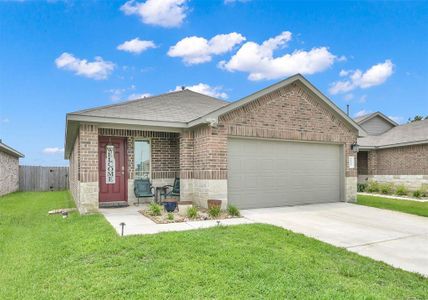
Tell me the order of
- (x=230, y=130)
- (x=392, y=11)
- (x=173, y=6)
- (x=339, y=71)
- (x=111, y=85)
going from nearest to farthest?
1. (x=230, y=130)
2. (x=173, y=6)
3. (x=392, y=11)
4. (x=111, y=85)
5. (x=339, y=71)

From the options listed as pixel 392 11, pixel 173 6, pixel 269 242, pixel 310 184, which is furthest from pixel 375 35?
pixel 269 242

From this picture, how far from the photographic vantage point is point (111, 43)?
48.1 feet

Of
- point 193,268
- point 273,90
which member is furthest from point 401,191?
point 193,268

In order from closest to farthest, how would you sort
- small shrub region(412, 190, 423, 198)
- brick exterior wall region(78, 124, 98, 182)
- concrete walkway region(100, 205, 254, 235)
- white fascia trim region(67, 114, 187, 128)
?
concrete walkway region(100, 205, 254, 235)
white fascia trim region(67, 114, 187, 128)
brick exterior wall region(78, 124, 98, 182)
small shrub region(412, 190, 423, 198)

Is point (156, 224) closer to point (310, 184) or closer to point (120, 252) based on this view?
point (120, 252)

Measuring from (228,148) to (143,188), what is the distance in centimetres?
337

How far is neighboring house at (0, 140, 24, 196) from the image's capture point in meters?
17.0

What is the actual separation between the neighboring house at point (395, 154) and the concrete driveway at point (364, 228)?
25.3 ft

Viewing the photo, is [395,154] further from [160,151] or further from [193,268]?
[193,268]

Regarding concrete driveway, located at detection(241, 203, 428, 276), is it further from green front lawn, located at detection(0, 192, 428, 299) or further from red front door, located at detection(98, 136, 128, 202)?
red front door, located at detection(98, 136, 128, 202)

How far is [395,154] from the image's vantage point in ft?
58.5

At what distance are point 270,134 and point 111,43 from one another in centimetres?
928

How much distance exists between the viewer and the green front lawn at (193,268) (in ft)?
12.0

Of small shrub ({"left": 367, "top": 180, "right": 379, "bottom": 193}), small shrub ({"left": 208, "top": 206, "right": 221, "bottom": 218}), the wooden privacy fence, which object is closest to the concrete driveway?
small shrub ({"left": 208, "top": 206, "right": 221, "bottom": 218})
